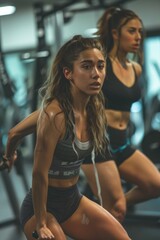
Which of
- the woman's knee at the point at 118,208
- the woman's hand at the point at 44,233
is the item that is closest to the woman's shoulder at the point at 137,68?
the woman's knee at the point at 118,208

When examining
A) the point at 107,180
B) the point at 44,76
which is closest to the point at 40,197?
the point at 107,180

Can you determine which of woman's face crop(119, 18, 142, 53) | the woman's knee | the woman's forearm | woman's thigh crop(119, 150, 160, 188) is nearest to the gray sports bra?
the woman's forearm

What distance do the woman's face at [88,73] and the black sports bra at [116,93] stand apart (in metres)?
0.74

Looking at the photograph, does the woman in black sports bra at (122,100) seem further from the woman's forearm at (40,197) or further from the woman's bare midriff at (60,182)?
the woman's forearm at (40,197)

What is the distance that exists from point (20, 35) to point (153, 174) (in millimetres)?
6460

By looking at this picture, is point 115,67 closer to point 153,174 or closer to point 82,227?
point 153,174

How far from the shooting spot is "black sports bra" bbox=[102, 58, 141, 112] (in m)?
2.88

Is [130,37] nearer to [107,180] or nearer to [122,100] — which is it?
[122,100]

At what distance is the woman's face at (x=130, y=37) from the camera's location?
297 centimetres

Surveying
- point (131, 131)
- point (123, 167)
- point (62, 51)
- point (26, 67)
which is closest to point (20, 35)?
point (26, 67)

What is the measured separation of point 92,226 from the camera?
2160 millimetres

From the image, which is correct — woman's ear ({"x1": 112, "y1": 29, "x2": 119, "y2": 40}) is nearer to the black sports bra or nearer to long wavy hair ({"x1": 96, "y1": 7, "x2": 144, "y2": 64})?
long wavy hair ({"x1": 96, "y1": 7, "x2": 144, "y2": 64})

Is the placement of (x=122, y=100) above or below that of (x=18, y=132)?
below

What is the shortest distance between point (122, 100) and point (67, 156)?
91 cm
